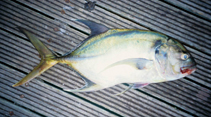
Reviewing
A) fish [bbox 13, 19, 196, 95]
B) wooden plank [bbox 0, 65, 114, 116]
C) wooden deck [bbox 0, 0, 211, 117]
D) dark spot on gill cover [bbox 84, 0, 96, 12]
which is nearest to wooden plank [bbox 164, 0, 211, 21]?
wooden deck [bbox 0, 0, 211, 117]

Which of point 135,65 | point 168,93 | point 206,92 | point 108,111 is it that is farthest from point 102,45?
point 206,92

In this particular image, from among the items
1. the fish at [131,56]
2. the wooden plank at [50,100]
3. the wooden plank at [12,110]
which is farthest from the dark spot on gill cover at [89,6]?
the wooden plank at [12,110]

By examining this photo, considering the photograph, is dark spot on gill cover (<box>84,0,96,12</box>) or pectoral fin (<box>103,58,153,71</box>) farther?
dark spot on gill cover (<box>84,0,96,12</box>)

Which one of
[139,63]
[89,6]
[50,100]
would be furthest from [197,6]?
[50,100]

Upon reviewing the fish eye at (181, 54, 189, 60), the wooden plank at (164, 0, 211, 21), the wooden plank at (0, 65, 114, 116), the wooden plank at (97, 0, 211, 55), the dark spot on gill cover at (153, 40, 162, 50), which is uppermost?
the wooden plank at (164, 0, 211, 21)

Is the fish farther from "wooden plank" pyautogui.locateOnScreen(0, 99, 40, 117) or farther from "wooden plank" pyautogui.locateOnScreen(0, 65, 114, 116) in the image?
"wooden plank" pyautogui.locateOnScreen(0, 99, 40, 117)

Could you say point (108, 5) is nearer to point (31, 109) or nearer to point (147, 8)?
point (147, 8)

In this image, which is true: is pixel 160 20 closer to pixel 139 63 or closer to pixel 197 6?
pixel 197 6
